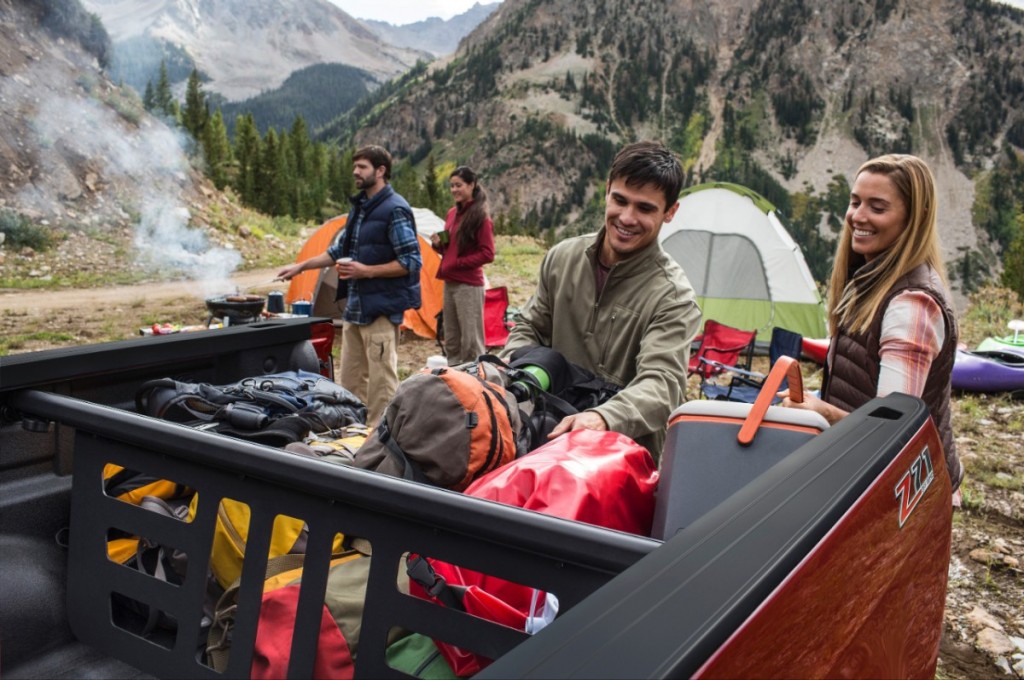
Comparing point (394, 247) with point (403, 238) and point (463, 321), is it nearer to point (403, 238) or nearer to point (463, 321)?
point (403, 238)

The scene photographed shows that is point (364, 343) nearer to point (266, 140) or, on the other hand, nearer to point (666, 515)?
point (666, 515)

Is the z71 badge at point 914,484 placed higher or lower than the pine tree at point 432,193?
lower

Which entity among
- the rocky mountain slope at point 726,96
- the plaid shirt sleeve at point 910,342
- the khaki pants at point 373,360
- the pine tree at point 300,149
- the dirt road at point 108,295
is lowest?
the dirt road at point 108,295

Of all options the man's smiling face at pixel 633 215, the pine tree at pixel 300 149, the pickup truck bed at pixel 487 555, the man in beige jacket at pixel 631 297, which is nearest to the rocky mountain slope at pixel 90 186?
the man in beige jacket at pixel 631 297

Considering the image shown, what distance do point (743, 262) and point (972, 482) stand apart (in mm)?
5573

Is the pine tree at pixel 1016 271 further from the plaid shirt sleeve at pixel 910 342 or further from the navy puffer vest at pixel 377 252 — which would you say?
the plaid shirt sleeve at pixel 910 342

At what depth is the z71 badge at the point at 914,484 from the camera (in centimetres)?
129

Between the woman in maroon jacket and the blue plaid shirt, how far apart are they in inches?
58.8

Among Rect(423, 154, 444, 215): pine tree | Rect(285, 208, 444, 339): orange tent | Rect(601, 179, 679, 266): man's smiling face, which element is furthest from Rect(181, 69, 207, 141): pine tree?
Rect(601, 179, 679, 266): man's smiling face

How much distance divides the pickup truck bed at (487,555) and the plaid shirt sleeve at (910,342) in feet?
1.86

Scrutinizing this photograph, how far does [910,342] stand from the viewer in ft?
7.59

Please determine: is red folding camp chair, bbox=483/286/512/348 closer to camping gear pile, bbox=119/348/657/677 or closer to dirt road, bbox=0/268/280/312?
dirt road, bbox=0/268/280/312

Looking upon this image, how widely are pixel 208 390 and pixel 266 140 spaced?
47.9 meters

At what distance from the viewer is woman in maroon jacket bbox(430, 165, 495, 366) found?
279 inches
